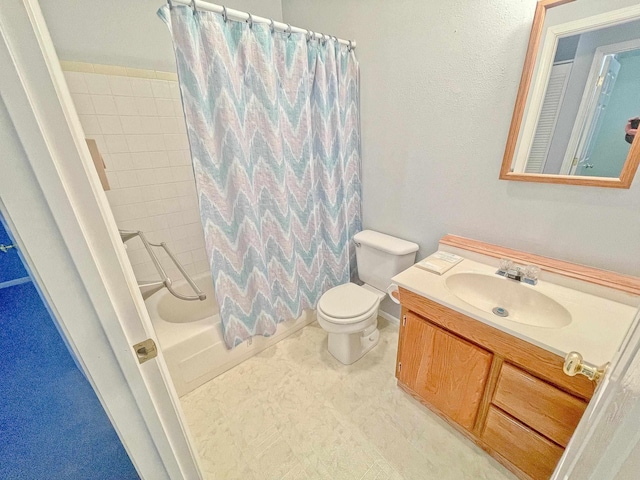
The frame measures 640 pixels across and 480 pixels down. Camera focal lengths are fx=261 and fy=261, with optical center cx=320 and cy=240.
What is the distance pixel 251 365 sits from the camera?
1.74 meters

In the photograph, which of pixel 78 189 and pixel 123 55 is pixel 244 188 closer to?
pixel 78 189

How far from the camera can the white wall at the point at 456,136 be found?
1098 mm

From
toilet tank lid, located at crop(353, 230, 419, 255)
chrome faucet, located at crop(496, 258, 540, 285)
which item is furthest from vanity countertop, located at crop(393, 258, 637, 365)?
toilet tank lid, located at crop(353, 230, 419, 255)

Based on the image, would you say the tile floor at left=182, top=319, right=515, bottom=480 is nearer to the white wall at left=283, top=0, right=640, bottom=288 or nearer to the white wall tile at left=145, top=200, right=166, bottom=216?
the white wall at left=283, top=0, right=640, bottom=288

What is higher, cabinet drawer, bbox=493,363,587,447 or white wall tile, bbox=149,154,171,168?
white wall tile, bbox=149,154,171,168

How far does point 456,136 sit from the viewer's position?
4.53ft

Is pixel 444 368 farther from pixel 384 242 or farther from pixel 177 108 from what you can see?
pixel 177 108

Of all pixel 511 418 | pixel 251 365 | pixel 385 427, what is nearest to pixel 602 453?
pixel 511 418

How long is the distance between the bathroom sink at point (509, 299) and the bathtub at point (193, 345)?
1.22 metres

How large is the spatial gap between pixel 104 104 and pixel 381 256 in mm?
1977

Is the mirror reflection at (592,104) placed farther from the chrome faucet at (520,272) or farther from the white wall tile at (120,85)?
the white wall tile at (120,85)

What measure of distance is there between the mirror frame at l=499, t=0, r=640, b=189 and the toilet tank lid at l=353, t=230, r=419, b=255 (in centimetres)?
62

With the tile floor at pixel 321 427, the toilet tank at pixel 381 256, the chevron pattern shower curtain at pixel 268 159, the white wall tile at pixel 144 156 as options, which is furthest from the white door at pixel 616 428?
the white wall tile at pixel 144 156

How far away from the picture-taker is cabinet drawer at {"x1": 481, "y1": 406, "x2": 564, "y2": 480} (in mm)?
979
